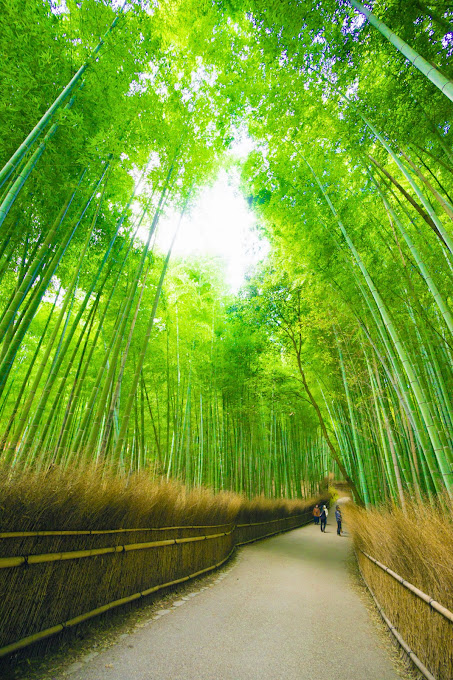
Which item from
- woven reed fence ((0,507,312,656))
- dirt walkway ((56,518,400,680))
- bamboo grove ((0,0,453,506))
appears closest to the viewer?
woven reed fence ((0,507,312,656))

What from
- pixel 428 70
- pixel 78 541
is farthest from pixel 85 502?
pixel 428 70

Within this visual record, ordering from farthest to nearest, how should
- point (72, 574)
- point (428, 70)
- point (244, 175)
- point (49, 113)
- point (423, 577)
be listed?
point (244, 175), point (49, 113), point (423, 577), point (72, 574), point (428, 70)

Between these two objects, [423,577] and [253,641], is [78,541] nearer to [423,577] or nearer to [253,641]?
[253,641]

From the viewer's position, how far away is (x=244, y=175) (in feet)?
16.2

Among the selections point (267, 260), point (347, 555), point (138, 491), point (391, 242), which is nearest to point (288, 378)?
point (267, 260)

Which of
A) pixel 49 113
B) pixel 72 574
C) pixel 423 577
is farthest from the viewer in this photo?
pixel 49 113

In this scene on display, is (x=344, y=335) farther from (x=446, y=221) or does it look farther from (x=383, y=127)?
(x=383, y=127)

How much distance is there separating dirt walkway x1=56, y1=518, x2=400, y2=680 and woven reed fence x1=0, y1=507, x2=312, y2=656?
27cm

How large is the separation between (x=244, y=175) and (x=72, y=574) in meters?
5.22

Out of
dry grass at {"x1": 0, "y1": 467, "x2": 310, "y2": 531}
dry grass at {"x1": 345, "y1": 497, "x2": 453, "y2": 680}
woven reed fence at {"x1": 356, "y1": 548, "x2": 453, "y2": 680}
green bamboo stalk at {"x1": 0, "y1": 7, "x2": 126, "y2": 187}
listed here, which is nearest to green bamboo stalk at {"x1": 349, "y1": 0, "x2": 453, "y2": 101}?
green bamboo stalk at {"x1": 0, "y1": 7, "x2": 126, "y2": 187}

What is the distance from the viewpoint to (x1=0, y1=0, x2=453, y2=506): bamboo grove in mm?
2252

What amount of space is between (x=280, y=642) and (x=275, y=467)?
843 centimetres

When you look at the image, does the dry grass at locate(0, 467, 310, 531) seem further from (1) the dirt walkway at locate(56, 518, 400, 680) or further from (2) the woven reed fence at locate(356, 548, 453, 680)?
(2) the woven reed fence at locate(356, 548, 453, 680)

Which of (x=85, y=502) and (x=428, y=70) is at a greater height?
(x=428, y=70)
